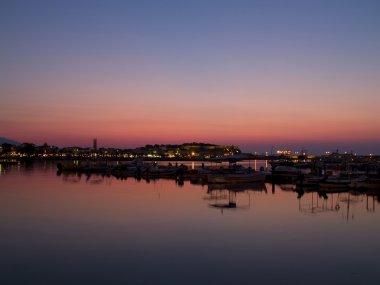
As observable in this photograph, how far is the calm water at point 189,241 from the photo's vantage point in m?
11.2

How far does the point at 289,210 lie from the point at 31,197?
1645cm

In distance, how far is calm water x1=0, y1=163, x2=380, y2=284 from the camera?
36.7 ft

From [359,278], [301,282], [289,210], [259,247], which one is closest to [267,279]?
[301,282]

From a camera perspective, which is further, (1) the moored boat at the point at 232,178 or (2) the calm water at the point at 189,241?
(1) the moored boat at the point at 232,178

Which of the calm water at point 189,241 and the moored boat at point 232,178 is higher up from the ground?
the moored boat at point 232,178

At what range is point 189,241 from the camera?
14945 millimetres

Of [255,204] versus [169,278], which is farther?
[255,204]

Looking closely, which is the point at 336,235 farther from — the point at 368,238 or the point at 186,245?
the point at 186,245

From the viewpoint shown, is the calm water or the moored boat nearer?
the calm water

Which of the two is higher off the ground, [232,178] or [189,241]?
[232,178]

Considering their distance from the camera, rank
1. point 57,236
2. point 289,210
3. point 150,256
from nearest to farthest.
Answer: point 150,256, point 57,236, point 289,210

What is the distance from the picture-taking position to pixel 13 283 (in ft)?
34.2

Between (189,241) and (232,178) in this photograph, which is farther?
(232,178)

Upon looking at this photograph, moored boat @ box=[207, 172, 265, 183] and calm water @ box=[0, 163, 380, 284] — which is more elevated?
moored boat @ box=[207, 172, 265, 183]
